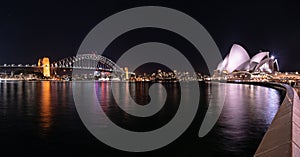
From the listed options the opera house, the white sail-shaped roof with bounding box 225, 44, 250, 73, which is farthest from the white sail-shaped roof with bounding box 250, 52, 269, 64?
the white sail-shaped roof with bounding box 225, 44, 250, 73

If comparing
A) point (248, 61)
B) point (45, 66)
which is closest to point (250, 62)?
point (248, 61)

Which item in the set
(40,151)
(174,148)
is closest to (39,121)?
(40,151)

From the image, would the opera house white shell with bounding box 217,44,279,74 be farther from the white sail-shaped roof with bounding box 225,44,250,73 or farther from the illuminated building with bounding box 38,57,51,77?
the illuminated building with bounding box 38,57,51,77

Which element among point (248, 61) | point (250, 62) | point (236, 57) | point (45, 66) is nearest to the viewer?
point (250, 62)

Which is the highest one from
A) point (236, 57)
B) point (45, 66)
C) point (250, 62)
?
point (236, 57)

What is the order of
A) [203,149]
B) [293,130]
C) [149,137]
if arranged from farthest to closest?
1. [149,137]
2. [203,149]
3. [293,130]

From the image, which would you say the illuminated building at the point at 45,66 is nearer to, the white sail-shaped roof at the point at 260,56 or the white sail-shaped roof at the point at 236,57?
the white sail-shaped roof at the point at 236,57

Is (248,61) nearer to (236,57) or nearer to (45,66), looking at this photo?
(236,57)

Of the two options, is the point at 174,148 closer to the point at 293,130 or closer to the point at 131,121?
the point at 293,130

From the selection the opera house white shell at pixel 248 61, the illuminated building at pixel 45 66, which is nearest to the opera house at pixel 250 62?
the opera house white shell at pixel 248 61
